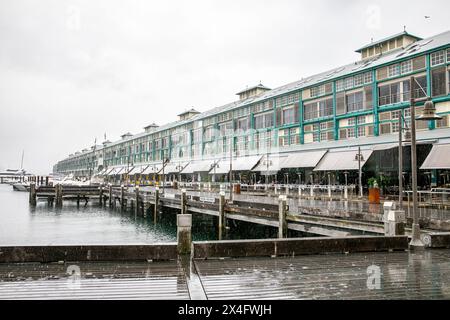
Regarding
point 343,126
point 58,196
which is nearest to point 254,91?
point 343,126

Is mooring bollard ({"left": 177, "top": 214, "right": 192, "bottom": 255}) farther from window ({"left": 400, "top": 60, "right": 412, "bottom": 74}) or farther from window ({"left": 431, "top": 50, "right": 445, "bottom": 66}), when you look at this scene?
window ({"left": 400, "top": 60, "right": 412, "bottom": 74})

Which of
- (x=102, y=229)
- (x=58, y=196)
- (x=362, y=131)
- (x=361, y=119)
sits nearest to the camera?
(x=102, y=229)

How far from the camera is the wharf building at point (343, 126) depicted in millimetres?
30750

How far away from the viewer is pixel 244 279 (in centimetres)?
789

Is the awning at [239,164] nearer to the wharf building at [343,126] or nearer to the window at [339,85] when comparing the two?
the wharf building at [343,126]

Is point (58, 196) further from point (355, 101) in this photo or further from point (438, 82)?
point (438, 82)

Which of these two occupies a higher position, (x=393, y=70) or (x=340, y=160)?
(x=393, y=70)

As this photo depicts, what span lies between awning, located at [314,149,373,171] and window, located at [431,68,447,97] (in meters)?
7.05

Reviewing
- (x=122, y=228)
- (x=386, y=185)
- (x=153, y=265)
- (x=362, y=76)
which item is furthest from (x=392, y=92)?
(x=153, y=265)

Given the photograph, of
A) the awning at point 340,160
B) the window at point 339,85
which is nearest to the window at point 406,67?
the window at point 339,85

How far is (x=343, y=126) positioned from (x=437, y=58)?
11.4 m

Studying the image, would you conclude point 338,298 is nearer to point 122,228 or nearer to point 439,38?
point 122,228

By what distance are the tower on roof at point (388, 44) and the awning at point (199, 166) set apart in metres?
26.5
